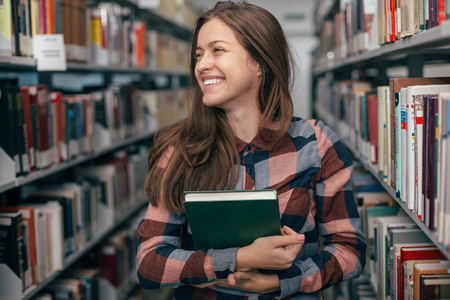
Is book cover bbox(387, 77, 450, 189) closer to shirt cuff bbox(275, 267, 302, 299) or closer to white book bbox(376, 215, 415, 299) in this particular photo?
white book bbox(376, 215, 415, 299)

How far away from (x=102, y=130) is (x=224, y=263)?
1578mm

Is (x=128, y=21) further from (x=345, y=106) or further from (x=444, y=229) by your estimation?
(x=444, y=229)

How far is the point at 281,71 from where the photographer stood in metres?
1.49

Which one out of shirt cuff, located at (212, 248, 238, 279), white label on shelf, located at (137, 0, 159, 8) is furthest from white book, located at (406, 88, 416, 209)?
white label on shelf, located at (137, 0, 159, 8)

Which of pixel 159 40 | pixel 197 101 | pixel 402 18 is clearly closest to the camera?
pixel 402 18

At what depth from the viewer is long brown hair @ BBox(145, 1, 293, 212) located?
139cm

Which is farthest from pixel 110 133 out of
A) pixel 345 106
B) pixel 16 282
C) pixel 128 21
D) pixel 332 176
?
pixel 332 176

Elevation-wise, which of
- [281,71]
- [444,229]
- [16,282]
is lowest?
[16,282]

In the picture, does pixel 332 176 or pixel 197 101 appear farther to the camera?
pixel 197 101

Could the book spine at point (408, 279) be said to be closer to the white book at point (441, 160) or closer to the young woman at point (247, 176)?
the young woman at point (247, 176)

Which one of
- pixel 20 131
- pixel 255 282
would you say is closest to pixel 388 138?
pixel 255 282

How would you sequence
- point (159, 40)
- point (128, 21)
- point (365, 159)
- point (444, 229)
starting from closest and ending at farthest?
point (444, 229)
point (365, 159)
point (128, 21)
point (159, 40)

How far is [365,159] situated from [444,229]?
3.32 ft

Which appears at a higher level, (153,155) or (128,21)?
(128,21)
